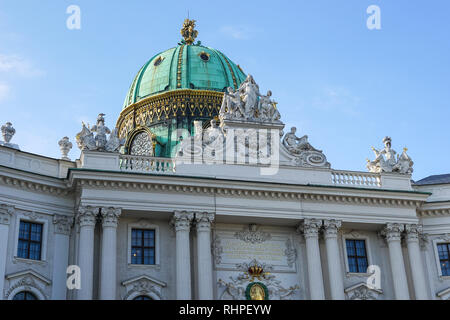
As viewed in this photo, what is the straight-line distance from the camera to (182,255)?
95.8ft

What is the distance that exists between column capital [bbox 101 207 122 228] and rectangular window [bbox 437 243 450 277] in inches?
610

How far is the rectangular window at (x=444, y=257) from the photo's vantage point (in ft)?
109

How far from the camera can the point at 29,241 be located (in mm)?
28891

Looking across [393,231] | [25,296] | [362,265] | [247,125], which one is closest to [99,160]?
[25,296]

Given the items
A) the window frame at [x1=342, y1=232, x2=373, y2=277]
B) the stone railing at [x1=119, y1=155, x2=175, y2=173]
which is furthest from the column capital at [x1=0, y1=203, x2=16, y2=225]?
the window frame at [x1=342, y1=232, x2=373, y2=277]

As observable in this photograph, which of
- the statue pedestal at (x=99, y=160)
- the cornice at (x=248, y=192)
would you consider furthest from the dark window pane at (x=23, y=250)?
the statue pedestal at (x=99, y=160)

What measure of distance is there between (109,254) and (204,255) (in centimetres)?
399

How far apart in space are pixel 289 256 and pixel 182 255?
5308mm

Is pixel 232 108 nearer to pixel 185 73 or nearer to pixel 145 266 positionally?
pixel 145 266

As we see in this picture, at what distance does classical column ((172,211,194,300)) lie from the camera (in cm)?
2856

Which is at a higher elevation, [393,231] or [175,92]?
[175,92]

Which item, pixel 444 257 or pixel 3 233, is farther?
pixel 444 257
